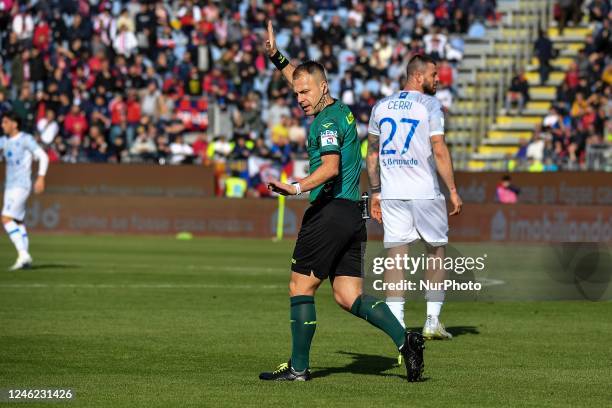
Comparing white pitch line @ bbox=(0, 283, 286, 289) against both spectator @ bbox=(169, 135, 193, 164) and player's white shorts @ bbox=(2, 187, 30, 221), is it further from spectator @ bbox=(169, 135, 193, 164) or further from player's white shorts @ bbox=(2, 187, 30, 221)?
spectator @ bbox=(169, 135, 193, 164)

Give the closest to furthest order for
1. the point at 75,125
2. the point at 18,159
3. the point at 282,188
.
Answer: the point at 282,188
the point at 18,159
the point at 75,125

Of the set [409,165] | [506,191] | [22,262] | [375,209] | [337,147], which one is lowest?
[22,262]

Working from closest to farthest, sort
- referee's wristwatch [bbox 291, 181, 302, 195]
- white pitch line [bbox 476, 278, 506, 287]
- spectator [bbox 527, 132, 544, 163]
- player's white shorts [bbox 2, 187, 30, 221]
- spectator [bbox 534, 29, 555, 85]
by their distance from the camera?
referee's wristwatch [bbox 291, 181, 302, 195] → white pitch line [bbox 476, 278, 506, 287] → player's white shorts [bbox 2, 187, 30, 221] → spectator [bbox 527, 132, 544, 163] → spectator [bbox 534, 29, 555, 85]

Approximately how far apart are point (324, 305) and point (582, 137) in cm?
1710

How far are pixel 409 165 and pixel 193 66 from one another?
85.2 feet

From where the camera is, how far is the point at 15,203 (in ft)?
69.6

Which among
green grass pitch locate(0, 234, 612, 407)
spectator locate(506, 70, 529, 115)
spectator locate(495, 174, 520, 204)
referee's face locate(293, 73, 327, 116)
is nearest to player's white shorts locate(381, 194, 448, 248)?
green grass pitch locate(0, 234, 612, 407)

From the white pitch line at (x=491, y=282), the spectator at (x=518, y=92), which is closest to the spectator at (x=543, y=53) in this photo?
the spectator at (x=518, y=92)

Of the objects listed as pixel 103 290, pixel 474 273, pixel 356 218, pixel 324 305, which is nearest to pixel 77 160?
pixel 103 290

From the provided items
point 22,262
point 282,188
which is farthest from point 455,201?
point 22,262

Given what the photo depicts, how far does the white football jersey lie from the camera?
11.8 metres

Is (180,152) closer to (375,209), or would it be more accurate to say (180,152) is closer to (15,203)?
(15,203)

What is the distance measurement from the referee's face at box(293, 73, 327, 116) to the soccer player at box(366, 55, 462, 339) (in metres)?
2.42

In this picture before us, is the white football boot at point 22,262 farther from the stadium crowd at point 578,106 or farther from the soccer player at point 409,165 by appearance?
the stadium crowd at point 578,106
